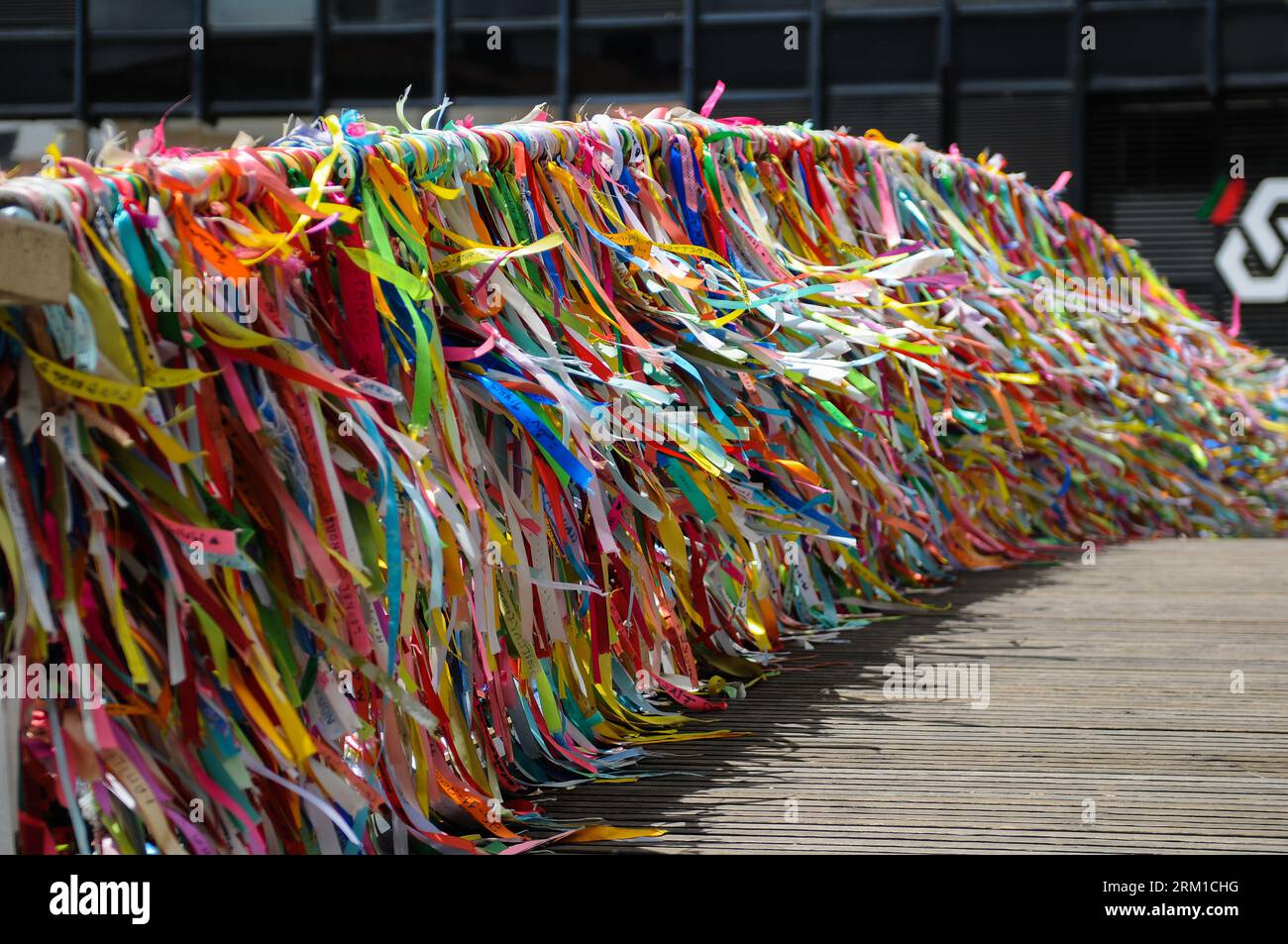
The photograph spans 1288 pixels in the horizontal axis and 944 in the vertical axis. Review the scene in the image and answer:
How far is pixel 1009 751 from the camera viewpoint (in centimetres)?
257

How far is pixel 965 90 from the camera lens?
10938 mm

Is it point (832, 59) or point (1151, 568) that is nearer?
point (1151, 568)

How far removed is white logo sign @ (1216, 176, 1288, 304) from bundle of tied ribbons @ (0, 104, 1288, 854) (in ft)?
23.7

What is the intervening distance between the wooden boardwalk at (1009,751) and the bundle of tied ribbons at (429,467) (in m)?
0.12

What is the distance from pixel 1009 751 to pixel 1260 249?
9.26 metres

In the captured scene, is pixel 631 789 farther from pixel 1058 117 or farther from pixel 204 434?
pixel 1058 117

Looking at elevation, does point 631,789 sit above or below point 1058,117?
below

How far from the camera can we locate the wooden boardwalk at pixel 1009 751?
218 cm
